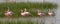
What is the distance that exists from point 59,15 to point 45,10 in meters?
0.10

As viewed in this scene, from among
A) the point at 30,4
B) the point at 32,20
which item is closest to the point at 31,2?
the point at 30,4

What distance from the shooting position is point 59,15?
106 centimetres

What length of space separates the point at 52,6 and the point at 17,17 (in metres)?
0.24

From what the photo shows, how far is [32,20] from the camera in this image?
40.8 inches

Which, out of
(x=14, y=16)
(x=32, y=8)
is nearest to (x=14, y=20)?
(x=14, y=16)

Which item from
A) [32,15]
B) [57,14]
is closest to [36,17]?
[32,15]

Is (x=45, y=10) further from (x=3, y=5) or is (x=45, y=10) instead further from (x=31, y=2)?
(x=3, y=5)

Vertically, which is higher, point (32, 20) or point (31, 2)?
point (31, 2)

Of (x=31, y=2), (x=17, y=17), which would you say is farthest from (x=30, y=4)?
(x=17, y=17)

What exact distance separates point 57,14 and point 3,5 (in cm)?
36

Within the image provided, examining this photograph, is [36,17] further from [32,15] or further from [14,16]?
[14,16]

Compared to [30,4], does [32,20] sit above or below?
below

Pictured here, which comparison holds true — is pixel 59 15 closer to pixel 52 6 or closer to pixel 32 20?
pixel 52 6

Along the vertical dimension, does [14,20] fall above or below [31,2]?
below
